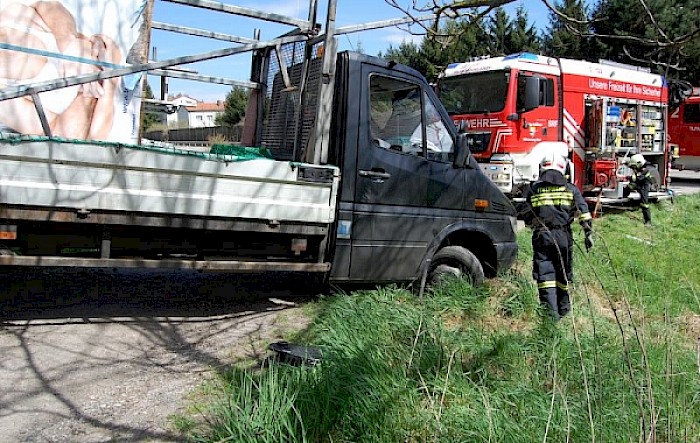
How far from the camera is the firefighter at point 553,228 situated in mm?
5934

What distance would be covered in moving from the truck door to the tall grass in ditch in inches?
29.0

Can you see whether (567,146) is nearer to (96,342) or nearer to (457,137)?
(457,137)

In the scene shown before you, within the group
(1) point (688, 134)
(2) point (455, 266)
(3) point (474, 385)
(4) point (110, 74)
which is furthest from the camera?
(1) point (688, 134)

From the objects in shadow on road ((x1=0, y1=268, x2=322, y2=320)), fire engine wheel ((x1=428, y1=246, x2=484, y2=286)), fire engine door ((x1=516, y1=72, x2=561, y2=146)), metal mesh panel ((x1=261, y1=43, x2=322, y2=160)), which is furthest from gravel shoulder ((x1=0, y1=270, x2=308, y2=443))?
fire engine door ((x1=516, y1=72, x2=561, y2=146))

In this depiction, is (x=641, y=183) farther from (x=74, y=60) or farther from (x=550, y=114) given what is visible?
(x=74, y=60)

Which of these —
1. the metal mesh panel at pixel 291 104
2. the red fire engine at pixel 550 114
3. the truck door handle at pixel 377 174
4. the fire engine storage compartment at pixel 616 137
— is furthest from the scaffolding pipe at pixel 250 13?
the fire engine storage compartment at pixel 616 137

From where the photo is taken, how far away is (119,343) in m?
5.13

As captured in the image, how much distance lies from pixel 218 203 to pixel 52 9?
1.94m

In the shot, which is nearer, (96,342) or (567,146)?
(96,342)

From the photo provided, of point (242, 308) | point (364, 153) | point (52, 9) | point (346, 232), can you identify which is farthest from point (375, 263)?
point (52, 9)

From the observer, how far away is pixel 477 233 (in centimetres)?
655

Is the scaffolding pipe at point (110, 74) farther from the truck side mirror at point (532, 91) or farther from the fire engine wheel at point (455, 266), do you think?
the truck side mirror at point (532, 91)

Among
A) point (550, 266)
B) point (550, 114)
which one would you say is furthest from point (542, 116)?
point (550, 266)

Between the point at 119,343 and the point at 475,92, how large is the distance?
28.0 ft
